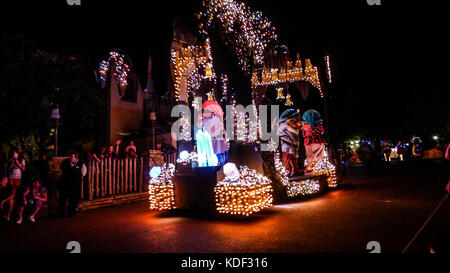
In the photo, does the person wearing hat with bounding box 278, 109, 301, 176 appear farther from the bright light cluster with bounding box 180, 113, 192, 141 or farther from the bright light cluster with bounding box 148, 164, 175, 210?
→ the bright light cluster with bounding box 148, 164, 175, 210

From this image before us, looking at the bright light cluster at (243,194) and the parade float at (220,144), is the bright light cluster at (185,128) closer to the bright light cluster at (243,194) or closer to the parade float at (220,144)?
the parade float at (220,144)

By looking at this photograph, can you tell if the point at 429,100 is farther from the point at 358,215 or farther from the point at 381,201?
the point at 358,215

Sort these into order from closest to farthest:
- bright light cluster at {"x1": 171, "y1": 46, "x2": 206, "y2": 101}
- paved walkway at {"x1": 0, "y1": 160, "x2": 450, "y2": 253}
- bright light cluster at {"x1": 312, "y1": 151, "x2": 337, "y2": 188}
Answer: paved walkway at {"x1": 0, "y1": 160, "x2": 450, "y2": 253}
bright light cluster at {"x1": 171, "y1": 46, "x2": 206, "y2": 101}
bright light cluster at {"x1": 312, "y1": 151, "x2": 337, "y2": 188}

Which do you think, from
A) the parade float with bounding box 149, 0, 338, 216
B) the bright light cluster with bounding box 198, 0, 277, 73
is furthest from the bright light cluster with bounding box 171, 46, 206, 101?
the bright light cluster with bounding box 198, 0, 277, 73

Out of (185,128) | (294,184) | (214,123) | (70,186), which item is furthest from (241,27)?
(70,186)

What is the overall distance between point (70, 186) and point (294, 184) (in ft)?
20.6

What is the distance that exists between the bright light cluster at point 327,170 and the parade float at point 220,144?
1.62ft

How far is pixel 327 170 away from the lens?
36.6ft

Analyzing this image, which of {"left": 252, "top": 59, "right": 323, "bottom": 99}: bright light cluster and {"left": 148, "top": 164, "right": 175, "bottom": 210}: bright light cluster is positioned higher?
{"left": 252, "top": 59, "right": 323, "bottom": 99}: bright light cluster

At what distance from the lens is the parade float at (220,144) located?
23.0 ft

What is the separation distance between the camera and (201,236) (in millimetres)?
5223

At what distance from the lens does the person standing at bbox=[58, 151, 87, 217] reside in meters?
7.93
